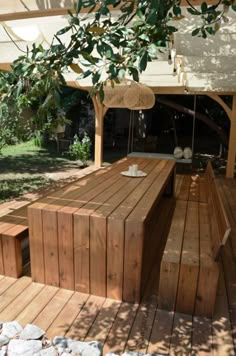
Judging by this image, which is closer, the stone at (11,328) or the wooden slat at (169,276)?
the stone at (11,328)

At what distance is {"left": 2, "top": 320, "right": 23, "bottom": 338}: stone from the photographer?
1.80 meters

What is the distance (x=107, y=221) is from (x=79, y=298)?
670 millimetres

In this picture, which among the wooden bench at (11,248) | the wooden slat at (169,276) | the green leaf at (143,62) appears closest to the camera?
the green leaf at (143,62)

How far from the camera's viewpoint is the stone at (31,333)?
1.77 m

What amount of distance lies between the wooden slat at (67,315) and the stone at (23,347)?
11 cm

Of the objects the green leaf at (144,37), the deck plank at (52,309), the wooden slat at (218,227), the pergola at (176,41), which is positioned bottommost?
the deck plank at (52,309)

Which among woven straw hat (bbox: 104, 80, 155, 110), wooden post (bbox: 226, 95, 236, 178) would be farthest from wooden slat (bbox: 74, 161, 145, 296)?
wooden post (bbox: 226, 95, 236, 178)

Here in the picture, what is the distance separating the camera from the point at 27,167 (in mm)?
7621

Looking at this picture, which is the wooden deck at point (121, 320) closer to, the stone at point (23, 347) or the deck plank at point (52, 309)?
the deck plank at point (52, 309)

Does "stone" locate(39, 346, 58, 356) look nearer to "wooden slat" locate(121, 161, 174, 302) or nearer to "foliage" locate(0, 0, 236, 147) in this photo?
"wooden slat" locate(121, 161, 174, 302)

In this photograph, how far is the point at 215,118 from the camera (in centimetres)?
1140

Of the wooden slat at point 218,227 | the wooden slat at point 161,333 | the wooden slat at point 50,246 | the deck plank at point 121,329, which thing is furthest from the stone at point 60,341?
the wooden slat at point 218,227

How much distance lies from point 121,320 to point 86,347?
1.19 ft

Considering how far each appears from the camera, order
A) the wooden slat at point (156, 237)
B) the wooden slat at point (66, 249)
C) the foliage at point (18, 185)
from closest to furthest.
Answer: the wooden slat at point (66, 249) < the wooden slat at point (156, 237) < the foliage at point (18, 185)
